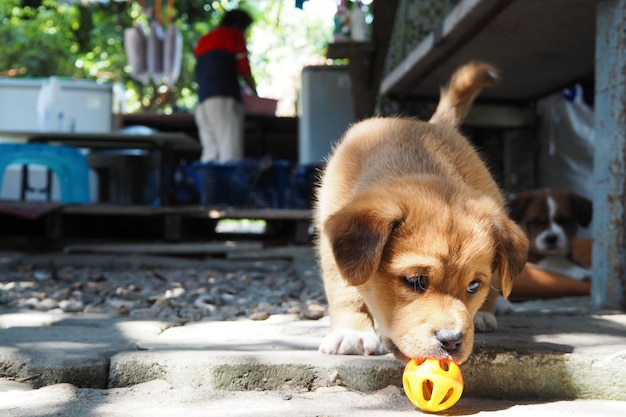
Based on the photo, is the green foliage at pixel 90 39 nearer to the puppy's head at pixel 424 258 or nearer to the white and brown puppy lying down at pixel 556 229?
the white and brown puppy lying down at pixel 556 229

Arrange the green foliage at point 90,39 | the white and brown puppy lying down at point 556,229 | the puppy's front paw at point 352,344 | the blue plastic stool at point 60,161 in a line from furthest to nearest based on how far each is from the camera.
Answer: the green foliage at point 90,39 < the blue plastic stool at point 60,161 < the white and brown puppy lying down at point 556,229 < the puppy's front paw at point 352,344

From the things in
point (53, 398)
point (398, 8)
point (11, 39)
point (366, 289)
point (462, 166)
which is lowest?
point (53, 398)

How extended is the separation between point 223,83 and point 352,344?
7604 mm

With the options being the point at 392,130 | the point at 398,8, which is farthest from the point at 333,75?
the point at 392,130

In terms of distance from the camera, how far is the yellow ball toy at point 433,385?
2228 mm

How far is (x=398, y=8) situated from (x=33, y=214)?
437 cm

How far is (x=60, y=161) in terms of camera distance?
8.62 m

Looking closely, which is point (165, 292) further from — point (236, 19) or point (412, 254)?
point (236, 19)

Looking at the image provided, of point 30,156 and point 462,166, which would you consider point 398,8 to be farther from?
point 462,166

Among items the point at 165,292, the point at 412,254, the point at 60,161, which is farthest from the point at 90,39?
the point at 412,254

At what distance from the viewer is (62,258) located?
23.2 feet

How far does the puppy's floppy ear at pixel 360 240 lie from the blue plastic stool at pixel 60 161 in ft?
22.4

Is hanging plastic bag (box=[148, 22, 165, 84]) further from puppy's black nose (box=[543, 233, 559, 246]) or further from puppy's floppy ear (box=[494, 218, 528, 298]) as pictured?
puppy's floppy ear (box=[494, 218, 528, 298])

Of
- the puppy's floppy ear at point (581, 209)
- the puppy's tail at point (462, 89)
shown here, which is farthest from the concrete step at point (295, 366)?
the puppy's floppy ear at point (581, 209)
